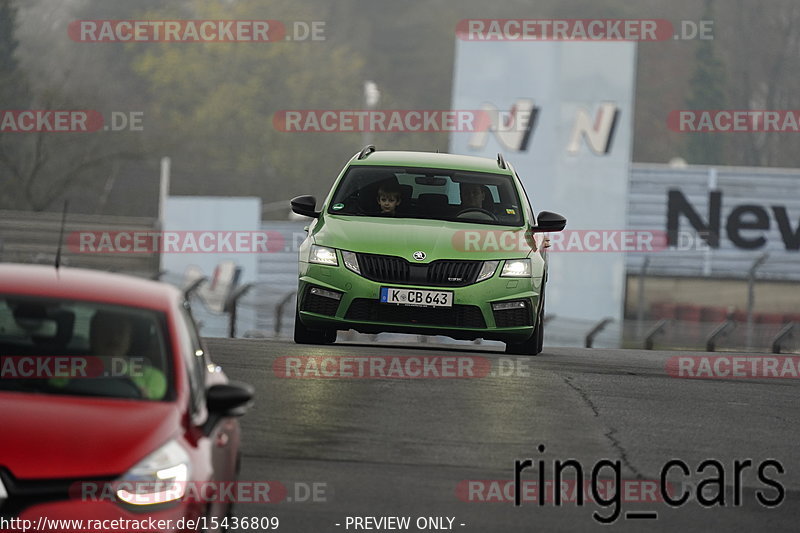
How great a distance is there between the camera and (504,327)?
Answer: 1612 centimetres

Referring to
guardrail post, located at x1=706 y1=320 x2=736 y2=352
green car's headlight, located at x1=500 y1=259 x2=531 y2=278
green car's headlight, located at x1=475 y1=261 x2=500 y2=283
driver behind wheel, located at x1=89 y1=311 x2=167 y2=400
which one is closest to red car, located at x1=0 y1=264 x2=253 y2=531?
driver behind wheel, located at x1=89 y1=311 x2=167 y2=400

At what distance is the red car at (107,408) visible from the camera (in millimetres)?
6711

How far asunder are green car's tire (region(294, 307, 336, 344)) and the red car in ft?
27.3

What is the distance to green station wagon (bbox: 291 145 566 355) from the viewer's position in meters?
15.7

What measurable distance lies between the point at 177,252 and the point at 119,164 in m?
38.2

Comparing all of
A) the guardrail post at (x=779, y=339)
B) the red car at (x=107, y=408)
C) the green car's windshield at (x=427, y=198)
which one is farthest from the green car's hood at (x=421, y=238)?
the guardrail post at (x=779, y=339)

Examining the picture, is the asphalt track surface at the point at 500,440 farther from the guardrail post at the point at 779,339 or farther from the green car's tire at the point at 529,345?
the guardrail post at the point at 779,339

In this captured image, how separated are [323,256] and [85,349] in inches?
320

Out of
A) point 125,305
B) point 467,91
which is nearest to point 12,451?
point 125,305

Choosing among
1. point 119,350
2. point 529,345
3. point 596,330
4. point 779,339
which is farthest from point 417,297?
point 779,339

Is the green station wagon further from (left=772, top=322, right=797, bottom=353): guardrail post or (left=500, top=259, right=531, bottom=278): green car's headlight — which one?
(left=772, top=322, right=797, bottom=353): guardrail post

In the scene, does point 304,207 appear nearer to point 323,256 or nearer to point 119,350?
point 323,256

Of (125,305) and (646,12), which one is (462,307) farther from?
(646,12)

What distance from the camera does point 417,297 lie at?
51.6 ft
